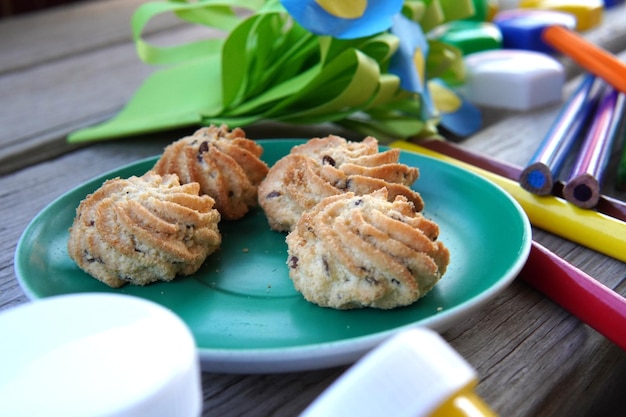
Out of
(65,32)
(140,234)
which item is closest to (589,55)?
(140,234)

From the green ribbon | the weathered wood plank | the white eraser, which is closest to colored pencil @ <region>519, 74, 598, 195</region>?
the white eraser

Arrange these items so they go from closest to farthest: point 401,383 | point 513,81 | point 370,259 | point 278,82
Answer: point 401,383 → point 370,259 → point 278,82 → point 513,81

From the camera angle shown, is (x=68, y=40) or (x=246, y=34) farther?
(x=68, y=40)

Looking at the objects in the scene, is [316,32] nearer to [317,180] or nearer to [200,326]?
[317,180]

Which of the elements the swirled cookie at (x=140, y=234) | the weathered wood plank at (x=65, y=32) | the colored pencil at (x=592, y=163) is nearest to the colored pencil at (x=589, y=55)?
the colored pencil at (x=592, y=163)

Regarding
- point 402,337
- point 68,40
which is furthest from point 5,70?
point 402,337

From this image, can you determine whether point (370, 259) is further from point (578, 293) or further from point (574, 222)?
point (574, 222)

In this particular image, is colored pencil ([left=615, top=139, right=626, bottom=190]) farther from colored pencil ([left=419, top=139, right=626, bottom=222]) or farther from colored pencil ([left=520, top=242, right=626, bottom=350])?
colored pencil ([left=520, top=242, right=626, bottom=350])
